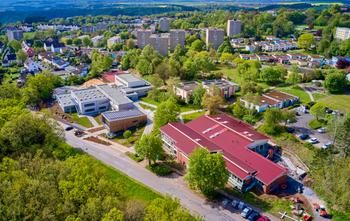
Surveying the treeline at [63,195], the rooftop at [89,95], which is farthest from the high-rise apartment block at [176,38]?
the treeline at [63,195]

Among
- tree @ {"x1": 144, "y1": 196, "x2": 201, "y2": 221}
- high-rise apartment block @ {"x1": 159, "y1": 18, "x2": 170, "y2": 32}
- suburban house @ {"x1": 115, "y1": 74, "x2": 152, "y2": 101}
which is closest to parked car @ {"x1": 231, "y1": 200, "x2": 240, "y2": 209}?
tree @ {"x1": 144, "y1": 196, "x2": 201, "y2": 221}

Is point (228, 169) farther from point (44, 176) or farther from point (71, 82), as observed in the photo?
point (71, 82)

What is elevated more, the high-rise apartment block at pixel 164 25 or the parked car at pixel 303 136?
the high-rise apartment block at pixel 164 25

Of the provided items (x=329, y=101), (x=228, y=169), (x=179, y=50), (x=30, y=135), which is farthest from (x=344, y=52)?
(x=30, y=135)

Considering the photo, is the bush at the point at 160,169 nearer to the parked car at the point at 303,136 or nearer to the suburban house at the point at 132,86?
the parked car at the point at 303,136

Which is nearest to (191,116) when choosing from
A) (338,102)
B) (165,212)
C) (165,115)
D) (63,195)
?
(165,115)

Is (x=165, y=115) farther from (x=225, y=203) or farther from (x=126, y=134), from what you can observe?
(x=225, y=203)

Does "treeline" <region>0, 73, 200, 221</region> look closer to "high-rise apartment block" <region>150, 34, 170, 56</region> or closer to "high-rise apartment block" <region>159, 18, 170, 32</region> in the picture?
"high-rise apartment block" <region>150, 34, 170, 56</region>

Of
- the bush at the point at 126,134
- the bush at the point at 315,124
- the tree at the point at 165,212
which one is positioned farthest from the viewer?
the bush at the point at 126,134
